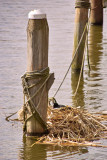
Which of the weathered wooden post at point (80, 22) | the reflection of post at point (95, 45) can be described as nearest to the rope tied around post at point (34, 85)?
the weathered wooden post at point (80, 22)

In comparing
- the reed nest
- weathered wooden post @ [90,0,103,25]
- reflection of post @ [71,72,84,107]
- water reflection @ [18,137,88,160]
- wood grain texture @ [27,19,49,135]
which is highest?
weathered wooden post @ [90,0,103,25]

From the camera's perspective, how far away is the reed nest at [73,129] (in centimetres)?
664

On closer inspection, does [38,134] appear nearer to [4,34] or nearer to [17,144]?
[17,144]

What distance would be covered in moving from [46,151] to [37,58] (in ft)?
3.74

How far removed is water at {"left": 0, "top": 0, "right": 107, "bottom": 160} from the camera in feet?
20.9

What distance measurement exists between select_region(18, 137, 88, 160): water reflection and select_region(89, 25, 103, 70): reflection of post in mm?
5147

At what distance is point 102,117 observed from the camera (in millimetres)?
7719

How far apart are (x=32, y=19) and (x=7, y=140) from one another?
1.60 metres

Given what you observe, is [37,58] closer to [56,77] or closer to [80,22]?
Result: [80,22]

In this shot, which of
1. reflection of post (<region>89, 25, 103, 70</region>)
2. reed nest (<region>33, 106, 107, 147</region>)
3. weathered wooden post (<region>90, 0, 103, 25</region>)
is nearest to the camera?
reed nest (<region>33, 106, 107, 147</region>)

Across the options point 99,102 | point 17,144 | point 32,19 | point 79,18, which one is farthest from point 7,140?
point 79,18

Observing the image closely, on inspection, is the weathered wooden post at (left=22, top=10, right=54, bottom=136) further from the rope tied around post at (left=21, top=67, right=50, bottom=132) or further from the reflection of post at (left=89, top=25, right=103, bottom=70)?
the reflection of post at (left=89, top=25, right=103, bottom=70)

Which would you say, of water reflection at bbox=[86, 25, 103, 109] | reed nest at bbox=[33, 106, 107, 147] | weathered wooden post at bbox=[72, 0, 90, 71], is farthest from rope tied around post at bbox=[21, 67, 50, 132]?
weathered wooden post at bbox=[72, 0, 90, 71]

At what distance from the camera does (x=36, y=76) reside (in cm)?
653
